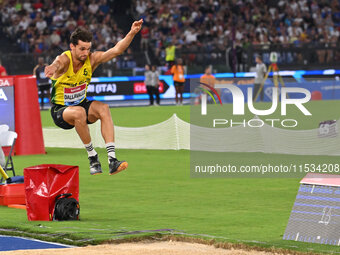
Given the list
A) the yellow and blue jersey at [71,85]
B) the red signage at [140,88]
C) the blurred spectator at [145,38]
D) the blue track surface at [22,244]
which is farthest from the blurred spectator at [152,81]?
the yellow and blue jersey at [71,85]

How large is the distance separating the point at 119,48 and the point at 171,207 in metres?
4.14

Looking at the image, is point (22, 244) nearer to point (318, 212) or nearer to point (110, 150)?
point (110, 150)

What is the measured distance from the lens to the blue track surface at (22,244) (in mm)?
9977

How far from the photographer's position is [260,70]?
33.8 metres

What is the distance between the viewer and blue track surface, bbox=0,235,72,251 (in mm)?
9977

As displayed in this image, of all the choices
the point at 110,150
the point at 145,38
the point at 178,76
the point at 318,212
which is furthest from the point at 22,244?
the point at 145,38

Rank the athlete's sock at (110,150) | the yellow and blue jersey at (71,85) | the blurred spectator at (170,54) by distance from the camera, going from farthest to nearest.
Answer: the blurred spectator at (170,54), the athlete's sock at (110,150), the yellow and blue jersey at (71,85)

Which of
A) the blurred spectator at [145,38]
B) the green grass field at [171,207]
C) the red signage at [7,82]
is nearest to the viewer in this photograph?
the green grass field at [171,207]

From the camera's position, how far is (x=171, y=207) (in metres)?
13.2

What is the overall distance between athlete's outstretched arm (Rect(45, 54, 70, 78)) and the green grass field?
206 cm

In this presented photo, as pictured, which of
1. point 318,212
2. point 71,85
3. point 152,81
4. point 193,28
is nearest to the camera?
point 318,212

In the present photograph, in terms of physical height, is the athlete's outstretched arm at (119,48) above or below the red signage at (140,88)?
above

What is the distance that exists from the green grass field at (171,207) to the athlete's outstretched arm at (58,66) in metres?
2.06

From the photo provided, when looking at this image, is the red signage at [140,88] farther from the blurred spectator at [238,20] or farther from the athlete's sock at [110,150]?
the athlete's sock at [110,150]
